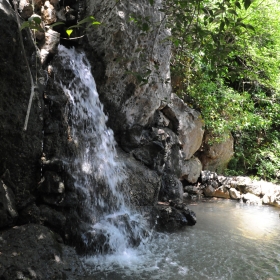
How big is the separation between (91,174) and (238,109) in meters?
9.03

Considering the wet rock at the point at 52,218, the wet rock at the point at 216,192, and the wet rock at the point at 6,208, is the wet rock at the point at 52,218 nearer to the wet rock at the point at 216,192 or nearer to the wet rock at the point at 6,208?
the wet rock at the point at 6,208

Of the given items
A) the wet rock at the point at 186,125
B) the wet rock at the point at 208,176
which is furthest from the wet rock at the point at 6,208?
the wet rock at the point at 208,176

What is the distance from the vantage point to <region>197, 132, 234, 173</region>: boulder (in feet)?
41.8

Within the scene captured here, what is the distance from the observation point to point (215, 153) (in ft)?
42.4

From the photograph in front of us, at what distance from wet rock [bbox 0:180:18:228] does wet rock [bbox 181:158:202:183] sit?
7945 mm

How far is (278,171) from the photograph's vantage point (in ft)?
43.4

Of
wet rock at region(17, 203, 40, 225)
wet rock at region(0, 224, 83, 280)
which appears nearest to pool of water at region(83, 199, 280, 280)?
wet rock at region(0, 224, 83, 280)

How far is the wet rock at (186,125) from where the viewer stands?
10289 mm

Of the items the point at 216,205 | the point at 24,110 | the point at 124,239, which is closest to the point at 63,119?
the point at 24,110

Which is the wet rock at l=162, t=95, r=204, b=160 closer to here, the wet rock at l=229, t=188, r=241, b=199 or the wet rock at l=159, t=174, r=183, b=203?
the wet rock at l=159, t=174, r=183, b=203

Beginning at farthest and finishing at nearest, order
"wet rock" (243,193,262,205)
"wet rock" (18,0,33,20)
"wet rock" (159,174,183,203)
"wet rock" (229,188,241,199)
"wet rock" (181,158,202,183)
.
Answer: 1. "wet rock" (229,188,241,199)
2. "wet rock" (181,158,202,183)
3. "wet rock" (243,193,262,205)
4. "wet rock" (159,174,183,203)
5. "wet rock" (18,0,33,20)

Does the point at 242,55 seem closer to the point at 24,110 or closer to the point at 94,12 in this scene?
the point at 94,12

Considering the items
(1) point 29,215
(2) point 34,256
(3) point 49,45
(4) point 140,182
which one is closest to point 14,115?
(1) point 29,215

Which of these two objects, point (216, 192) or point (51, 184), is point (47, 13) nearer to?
point (51, 184)
